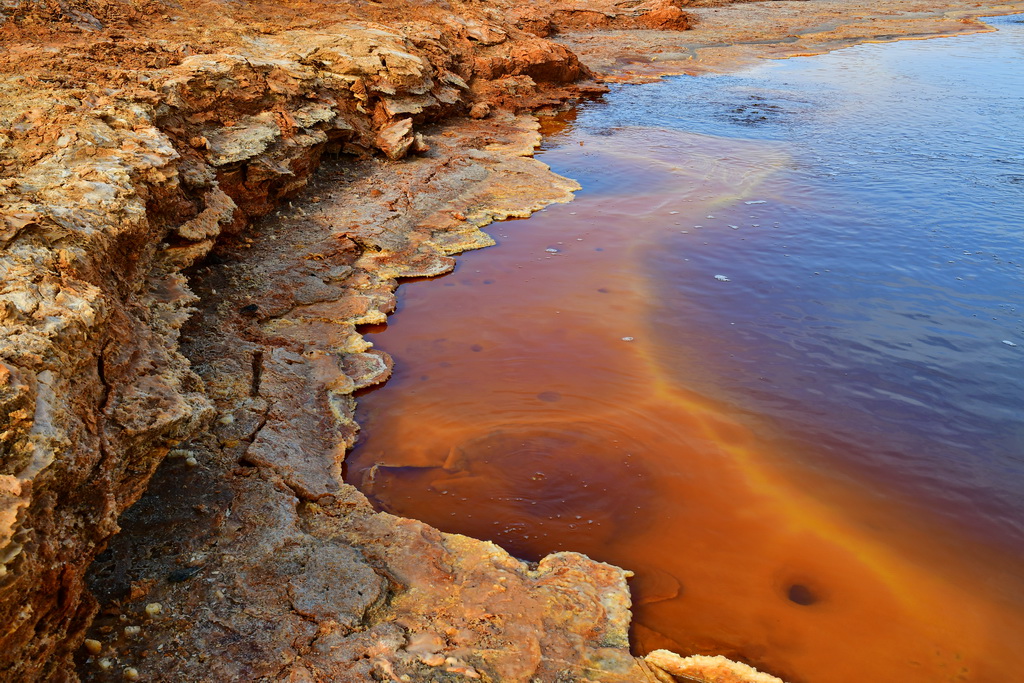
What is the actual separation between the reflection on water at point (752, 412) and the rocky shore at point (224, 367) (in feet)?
0.99

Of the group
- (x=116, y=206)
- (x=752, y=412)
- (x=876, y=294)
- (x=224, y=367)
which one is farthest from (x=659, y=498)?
(x=876, y=294)

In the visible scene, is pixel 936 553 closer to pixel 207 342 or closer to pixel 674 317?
pixel 674 317

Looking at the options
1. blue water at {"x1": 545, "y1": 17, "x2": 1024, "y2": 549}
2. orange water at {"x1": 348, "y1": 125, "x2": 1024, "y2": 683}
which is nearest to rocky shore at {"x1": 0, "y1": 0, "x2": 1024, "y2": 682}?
orange water at {"x1": 348, "y1": 125, "x2": 1024, "y2": 683}

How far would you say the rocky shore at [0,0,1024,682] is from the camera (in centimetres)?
225

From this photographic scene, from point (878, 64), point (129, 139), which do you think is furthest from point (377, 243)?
point (878, 64)

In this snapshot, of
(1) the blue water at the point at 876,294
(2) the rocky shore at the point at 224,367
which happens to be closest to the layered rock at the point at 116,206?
(2) the rocky shore at the point at 224,367

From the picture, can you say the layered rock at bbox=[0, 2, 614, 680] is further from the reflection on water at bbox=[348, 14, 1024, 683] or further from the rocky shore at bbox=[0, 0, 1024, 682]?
the reflection on water at bbox=[348, 14, 1024, 683]

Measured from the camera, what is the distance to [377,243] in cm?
571

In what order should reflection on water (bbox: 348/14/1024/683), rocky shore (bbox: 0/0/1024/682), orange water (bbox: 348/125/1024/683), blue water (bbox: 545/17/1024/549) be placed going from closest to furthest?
rocky shore (bbox: 0/0/1024/682), orange water (bbox: 348/125/1024/683), reflection on water (bbox: 348/14/1024/683), blue water (bbox: 545/17/1024/549)

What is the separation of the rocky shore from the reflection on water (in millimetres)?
303

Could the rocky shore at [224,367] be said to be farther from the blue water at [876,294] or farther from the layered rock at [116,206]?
the blue water at [876,294]

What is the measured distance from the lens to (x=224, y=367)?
12.6ft

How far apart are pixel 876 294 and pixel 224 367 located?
4.53m

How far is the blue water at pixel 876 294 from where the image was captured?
12.6 ft
